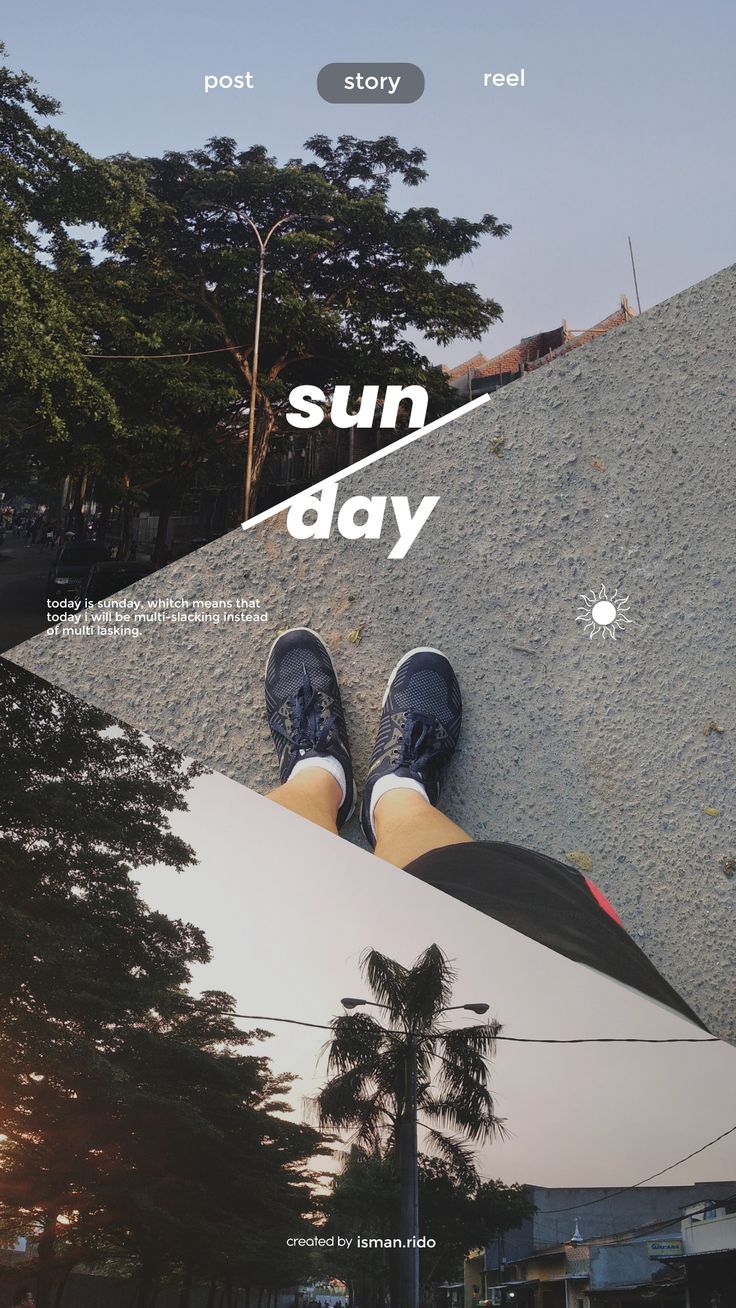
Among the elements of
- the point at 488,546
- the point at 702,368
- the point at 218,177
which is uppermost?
the point at 218,177

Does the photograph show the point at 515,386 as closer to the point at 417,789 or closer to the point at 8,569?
the point at 417,789

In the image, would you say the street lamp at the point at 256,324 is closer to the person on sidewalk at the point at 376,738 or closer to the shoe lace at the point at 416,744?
the person on sidewalk at the point at 376,738

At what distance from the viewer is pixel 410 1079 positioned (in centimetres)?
63

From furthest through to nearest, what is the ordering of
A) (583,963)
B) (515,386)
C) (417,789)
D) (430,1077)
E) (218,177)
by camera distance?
1. (218,177)
2. (515,386)
3. (417,789)
4. (583,963)
5. (430,1077)

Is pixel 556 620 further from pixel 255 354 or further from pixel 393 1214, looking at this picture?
pixel 393 1214

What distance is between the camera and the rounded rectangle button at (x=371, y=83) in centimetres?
229

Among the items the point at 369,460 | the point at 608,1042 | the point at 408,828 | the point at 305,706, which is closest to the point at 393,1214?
the point at 608,1042

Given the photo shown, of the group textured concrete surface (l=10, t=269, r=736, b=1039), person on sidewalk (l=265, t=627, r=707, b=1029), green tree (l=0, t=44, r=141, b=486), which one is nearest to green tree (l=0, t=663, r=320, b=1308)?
person on sidewalk (l=265, t=627, r=707, b=1029)

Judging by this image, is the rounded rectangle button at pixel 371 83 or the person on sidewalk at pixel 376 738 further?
the rounded rectangle button at pixel 371 83

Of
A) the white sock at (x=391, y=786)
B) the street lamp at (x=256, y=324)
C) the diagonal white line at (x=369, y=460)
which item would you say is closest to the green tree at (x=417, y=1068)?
the white sock at (x=391, y=786)

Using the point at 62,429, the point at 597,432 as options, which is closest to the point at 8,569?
the point at 62,429

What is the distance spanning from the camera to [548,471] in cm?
230

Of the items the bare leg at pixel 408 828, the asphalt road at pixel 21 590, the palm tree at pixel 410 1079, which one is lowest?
the palm tree at pixel 410 1079

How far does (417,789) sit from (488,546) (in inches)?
28.8
